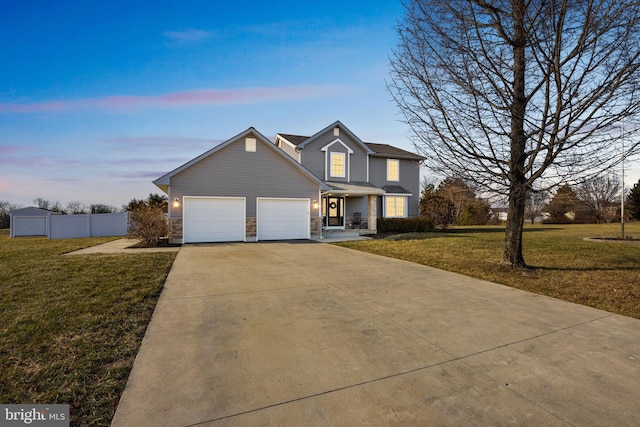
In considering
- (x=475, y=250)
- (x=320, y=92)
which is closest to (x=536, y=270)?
(x=475, y=250)

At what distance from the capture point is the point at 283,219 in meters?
15.8

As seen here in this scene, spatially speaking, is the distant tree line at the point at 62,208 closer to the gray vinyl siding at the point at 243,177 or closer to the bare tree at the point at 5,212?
the bare tree at the point at 5,212

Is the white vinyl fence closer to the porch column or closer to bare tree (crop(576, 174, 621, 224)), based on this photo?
the porch column


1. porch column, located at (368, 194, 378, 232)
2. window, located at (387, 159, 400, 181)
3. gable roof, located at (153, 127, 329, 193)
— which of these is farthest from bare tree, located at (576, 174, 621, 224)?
gable roof, located at (153, 127, 329, 193)

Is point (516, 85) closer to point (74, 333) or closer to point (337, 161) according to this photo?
point (74, 333)

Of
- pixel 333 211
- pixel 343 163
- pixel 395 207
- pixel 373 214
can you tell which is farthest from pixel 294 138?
pixel 395 207

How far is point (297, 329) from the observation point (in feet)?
12.7

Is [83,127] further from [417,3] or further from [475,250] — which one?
[475,250]

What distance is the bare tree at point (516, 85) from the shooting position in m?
5.49

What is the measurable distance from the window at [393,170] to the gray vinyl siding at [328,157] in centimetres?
218

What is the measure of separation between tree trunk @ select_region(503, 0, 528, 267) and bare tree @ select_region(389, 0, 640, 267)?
23 millimetres

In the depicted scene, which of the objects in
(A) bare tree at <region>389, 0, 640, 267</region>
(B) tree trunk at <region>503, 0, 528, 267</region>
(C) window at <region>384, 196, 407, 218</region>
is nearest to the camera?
(A) bare tree at <region>389, 0, 640, 267</region>

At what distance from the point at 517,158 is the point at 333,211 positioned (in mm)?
13282

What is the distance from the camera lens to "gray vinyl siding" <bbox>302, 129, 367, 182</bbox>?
63.5 ft
